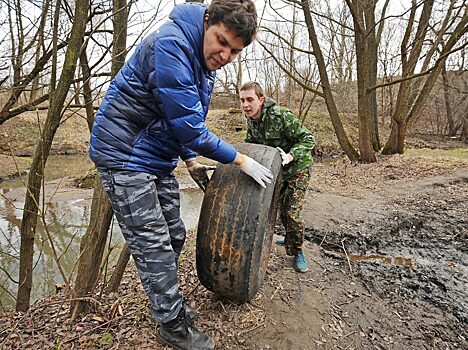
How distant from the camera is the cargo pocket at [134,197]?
2.04 m

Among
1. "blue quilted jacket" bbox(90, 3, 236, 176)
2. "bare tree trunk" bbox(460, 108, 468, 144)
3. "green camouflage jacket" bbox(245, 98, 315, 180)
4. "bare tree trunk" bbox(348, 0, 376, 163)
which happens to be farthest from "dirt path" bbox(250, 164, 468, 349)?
"bare tree trunk" bbox(460, 108, 468, 144)

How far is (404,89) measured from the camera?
11.0m

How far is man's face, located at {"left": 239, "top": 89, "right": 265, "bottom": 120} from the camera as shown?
10.4ft

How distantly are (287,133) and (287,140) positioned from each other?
116 mm

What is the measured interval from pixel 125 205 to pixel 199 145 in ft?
1.95

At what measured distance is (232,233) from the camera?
2395 millimetres

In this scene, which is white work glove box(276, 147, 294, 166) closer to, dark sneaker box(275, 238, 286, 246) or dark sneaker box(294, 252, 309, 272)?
dark sneaker box(294, 252, 309, 272)

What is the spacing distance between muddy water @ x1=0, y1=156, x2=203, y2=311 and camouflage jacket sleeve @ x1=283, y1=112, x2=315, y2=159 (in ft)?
6.23

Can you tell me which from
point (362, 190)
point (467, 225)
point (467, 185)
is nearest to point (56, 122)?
point (467, 225)

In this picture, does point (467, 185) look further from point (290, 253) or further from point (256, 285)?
point (256, 285)

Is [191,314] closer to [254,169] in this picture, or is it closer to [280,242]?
[254,169]

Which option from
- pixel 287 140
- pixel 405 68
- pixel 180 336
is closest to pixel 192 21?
pixel 287 140

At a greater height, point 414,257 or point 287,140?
point 287,140

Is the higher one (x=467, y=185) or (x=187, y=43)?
(x=187, y=43)
